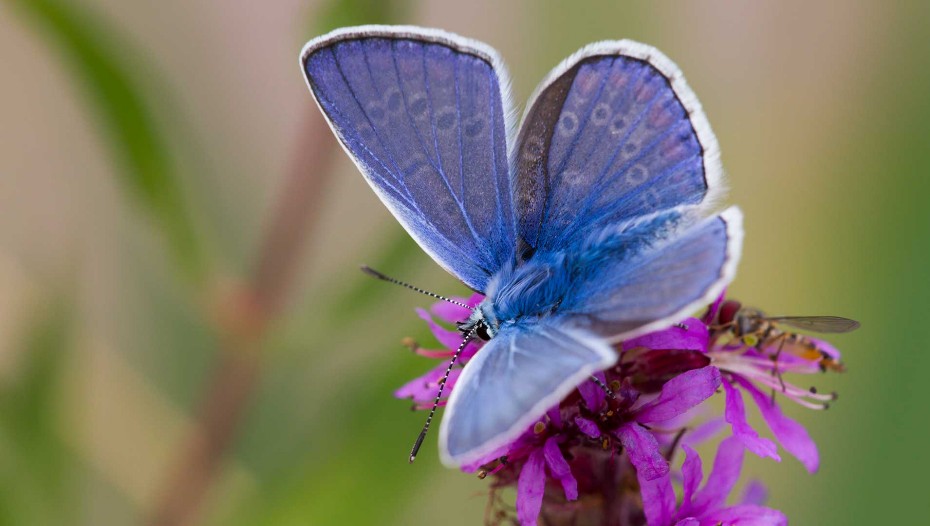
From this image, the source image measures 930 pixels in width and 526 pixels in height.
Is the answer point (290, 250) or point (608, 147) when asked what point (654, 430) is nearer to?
point (608, 147)

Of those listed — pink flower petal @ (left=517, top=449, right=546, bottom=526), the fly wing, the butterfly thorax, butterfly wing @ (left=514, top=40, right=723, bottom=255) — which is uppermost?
butterfly wing @ (left=514, top=40, right=723, bottom=255)

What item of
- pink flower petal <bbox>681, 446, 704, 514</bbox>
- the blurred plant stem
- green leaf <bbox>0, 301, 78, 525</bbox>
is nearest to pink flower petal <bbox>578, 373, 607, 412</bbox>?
pink flower petal <bbox>681, 446, 704, 514</bbox>

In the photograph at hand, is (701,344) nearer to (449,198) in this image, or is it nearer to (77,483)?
(449,198)

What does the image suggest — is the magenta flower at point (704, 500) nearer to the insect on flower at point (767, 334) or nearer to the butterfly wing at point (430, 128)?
the insect on flower at point (767, 334)

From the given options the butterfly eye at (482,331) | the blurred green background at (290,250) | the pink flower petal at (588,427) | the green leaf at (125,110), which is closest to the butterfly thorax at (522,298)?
the butterfly eye at (482,331)

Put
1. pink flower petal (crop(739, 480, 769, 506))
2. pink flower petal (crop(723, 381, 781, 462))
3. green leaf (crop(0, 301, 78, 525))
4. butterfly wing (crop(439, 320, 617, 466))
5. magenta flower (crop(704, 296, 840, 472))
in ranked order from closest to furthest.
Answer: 1. butterfly wing (crop(439, 320, 617, 466))
2. pink flower petal (crop(723, 381, 781, 462))
3. magenta flower (crop(704, 296, 840, 472))
4. pink flower petal (crop(739, 480, 769, 506))
5. green leaf (crop(0, 301, 78, 525))

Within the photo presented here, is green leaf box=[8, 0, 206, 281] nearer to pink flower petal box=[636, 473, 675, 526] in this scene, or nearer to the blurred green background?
the blurred green background
